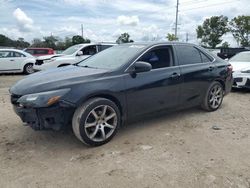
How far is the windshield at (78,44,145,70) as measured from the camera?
A: 4250 mm

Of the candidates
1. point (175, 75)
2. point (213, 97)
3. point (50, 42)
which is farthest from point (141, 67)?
point (50, 42)

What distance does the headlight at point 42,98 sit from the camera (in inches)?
133

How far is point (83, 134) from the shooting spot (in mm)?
3598

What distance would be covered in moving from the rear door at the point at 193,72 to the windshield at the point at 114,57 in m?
0.95

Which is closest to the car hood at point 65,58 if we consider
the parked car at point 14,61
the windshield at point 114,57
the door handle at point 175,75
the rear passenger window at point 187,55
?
the parked car at point 14,61

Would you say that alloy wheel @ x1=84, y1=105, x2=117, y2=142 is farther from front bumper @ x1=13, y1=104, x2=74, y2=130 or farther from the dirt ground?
front bumper @ x1=13, y1=104, x2=74, y2=130

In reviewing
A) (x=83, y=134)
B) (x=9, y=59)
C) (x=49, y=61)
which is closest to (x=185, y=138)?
(x=83, y=134)

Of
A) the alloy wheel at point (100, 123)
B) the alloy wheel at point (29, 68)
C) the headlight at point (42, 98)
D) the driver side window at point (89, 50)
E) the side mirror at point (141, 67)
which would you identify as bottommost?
the alloy wheel at point (100, 123)

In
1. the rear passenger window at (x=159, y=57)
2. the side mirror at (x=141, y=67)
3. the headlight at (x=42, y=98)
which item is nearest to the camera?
the headlight at (x=42, y=98)

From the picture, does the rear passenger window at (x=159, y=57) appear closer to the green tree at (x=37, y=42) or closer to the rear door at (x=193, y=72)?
the rear door at (x=193, y=72)

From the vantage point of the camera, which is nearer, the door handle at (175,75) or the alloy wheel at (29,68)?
the door handle at (175,75)

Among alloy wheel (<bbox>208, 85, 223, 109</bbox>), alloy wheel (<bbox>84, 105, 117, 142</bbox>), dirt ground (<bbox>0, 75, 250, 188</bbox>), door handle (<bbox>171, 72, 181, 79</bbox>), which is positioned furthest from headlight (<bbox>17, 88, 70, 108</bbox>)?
alloy wheel (<bbox>208, 85, 223, 109</bbox>)

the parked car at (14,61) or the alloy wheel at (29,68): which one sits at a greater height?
the parked car at (14,61)

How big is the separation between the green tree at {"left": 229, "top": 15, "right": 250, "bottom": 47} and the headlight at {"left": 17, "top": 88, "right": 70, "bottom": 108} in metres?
44.2
